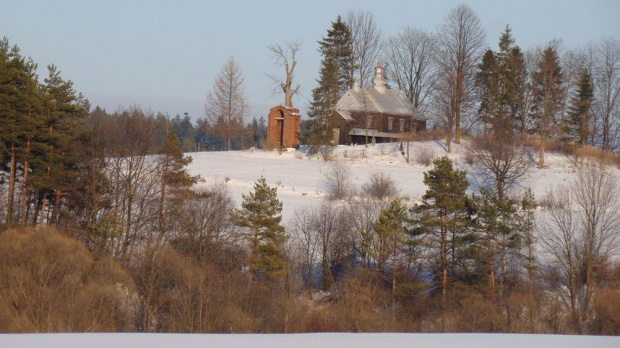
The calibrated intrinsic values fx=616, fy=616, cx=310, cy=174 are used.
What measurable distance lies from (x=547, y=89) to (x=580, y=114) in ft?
10.5

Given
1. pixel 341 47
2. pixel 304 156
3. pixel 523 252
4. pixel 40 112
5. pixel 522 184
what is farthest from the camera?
pixel 341 47

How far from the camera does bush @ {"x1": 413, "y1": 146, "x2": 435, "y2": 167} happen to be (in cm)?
4400

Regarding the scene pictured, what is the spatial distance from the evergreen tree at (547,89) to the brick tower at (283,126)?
1980 centimetres

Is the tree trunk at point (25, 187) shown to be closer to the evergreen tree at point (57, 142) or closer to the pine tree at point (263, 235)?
the evergreen tree at point (57, 142)

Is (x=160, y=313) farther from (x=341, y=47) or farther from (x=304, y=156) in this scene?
(x=341, y=47)

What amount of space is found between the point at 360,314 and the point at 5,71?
64.5ft

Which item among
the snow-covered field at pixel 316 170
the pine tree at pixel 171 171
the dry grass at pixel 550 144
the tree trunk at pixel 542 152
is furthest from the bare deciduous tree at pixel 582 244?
the dry grass at pixel 550 144

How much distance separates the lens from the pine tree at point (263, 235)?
25.4 metres

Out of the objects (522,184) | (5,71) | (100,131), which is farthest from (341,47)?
(5,71)

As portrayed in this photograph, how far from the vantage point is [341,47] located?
57.9 metres

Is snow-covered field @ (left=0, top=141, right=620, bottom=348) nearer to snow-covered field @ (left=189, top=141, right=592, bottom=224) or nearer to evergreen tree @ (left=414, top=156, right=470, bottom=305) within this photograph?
snow-covered field @ (left=189, top=141, right=592, bottom=224)

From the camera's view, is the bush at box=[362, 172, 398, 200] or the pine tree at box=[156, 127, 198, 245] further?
the bush at box=[362, 172, 398, 200]
